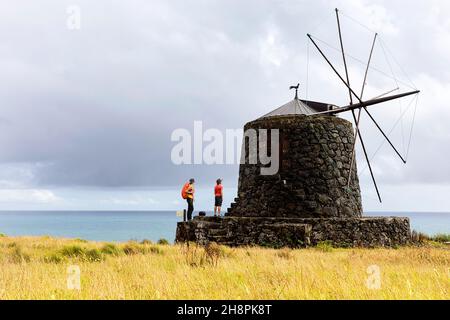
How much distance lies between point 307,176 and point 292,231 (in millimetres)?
2975

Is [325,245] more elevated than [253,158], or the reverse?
[253,158]

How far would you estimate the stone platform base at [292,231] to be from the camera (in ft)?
47.9

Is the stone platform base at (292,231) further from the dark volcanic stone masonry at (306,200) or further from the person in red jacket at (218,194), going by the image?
the person in red jacket at (218,194)

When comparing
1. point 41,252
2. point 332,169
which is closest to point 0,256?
point 41,252

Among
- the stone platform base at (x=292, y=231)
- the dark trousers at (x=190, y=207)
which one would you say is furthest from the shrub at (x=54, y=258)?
the dark trousers at (x=190, y=207)

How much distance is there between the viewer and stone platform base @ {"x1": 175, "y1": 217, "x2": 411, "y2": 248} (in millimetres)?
14609

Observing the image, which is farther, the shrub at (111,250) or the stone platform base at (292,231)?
the stone platform base at (292,231)

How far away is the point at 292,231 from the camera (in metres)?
14.5

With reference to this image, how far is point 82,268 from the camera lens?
8211mm

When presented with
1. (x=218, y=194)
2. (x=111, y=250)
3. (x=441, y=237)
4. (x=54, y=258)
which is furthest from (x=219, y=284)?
(x=441, y=237)

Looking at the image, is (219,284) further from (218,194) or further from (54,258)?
(218,194)

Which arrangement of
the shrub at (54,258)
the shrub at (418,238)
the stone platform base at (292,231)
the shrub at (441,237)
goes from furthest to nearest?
the shrub at (441,237) < the shrub at (418,238) < the stone platform base at (292,231) < the shrub at (54,258)
